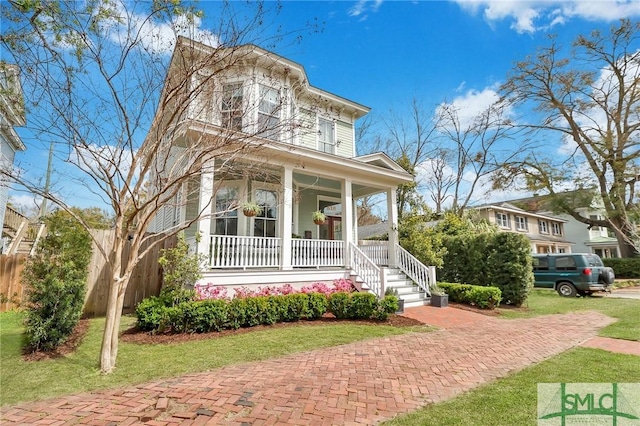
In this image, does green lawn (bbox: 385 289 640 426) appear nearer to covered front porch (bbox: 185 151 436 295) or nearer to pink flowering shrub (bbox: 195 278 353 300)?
covered front porch (bbox: 185 151 436 295)

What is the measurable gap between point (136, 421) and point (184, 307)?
348 cm

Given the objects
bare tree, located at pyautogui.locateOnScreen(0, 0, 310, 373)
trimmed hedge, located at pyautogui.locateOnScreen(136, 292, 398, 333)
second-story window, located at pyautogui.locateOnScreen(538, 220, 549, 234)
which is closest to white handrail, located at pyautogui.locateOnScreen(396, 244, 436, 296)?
trimmed hedge, located at pyautogui.locateOnScreen(136, 292, 398, 333)

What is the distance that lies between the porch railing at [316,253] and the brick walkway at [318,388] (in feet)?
13.8

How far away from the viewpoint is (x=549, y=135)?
26.6 m

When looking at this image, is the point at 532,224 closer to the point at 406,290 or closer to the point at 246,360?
the point at 406,290

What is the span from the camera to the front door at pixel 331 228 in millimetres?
13742

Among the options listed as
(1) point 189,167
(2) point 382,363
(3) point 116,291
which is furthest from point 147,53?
(2) point 382,363

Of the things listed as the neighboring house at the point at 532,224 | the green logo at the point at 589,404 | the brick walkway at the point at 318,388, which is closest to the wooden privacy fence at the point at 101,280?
the brick walkway at the point at 318,388

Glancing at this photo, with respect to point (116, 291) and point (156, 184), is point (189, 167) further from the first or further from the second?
point (116, 291)

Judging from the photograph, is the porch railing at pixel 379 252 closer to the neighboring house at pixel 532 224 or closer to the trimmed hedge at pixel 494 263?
the trimmed hedge at pixel 494 263

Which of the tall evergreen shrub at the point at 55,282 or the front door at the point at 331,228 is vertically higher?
the front door at the point at 331,228

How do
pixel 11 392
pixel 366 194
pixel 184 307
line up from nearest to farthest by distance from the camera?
pixel 11 392
pixel 184 307
pixel 366 194

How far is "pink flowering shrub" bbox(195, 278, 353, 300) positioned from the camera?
24.7ft

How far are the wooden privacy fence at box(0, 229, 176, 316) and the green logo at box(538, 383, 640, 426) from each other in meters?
9.16
